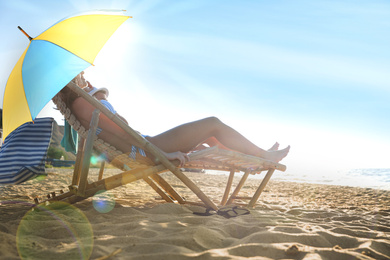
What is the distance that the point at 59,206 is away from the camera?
2.47 m

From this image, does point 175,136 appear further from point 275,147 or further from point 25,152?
point 275,147

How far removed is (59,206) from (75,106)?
3.10 feet

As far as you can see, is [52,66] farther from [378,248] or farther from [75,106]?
[378,248]

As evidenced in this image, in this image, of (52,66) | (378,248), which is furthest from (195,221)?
(52,66)

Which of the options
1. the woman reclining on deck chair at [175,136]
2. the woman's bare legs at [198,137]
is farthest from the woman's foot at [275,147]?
the woman's bare legs at [198,137]

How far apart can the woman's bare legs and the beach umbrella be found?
99 cm

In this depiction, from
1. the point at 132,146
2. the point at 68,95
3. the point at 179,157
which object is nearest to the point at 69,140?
the point at 68,95

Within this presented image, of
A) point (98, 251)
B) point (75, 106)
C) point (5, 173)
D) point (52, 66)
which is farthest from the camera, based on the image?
point (75, 106)

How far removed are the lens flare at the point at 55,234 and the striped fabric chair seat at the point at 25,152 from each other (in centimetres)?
35

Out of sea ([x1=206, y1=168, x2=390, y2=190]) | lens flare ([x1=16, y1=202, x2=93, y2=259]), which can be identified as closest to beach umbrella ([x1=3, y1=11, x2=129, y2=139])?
lens flare ([x1=16, y1=202, x2=93, y2=259])

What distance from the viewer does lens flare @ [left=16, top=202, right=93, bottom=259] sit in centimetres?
141

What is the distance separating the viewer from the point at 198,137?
271cm

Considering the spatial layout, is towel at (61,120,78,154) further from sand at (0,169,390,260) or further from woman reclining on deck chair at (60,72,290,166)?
sand at (0,169,390,260)

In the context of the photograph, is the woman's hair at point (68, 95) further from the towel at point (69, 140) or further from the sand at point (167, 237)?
the sand at point (167, 237)
